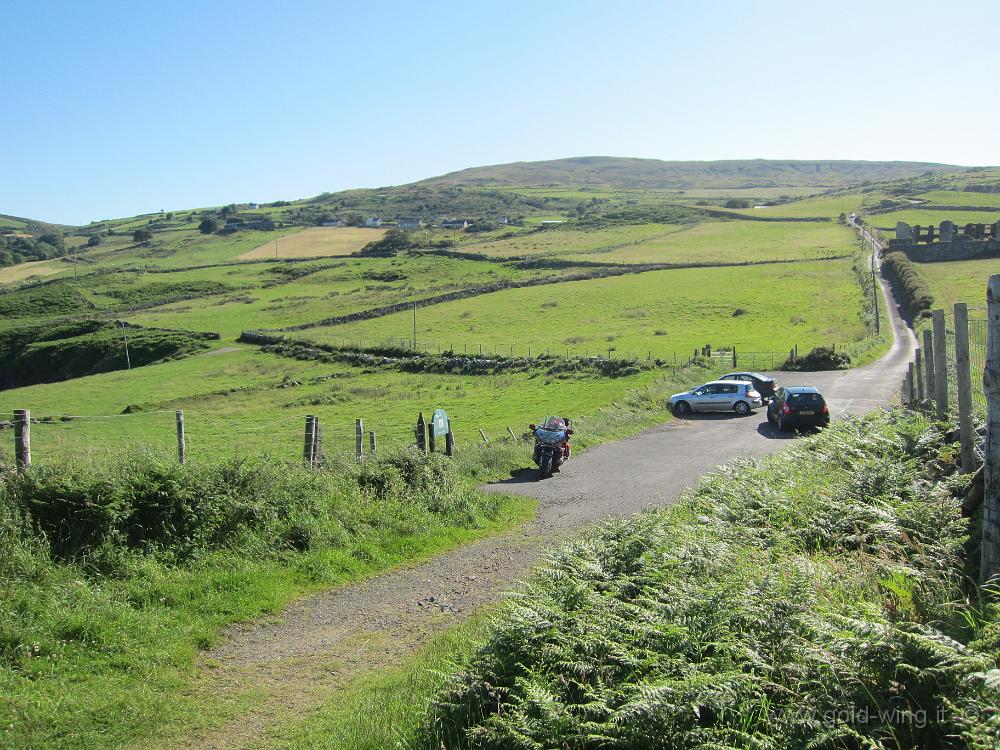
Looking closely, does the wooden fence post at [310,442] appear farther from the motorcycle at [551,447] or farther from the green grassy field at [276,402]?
the green grassy field at [276,402]

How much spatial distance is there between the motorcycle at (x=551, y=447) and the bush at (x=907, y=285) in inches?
1432

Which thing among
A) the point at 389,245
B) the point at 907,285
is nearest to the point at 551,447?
the point at 907,285

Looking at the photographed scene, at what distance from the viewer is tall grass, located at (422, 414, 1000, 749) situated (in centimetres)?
466

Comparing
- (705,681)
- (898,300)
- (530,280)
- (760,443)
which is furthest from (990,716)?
(530,280)

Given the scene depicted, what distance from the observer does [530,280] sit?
297ft

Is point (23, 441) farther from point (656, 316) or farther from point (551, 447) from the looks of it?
point (656, 316)

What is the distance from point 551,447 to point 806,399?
12174 mm

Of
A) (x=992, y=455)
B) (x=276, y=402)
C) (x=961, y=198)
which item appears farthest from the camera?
(x=961, y=198)

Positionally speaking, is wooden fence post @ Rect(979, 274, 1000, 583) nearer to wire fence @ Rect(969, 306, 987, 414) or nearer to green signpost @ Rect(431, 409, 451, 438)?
wire fence @ Rect(969, 306, 987, 414)

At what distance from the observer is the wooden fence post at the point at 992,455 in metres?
6.16

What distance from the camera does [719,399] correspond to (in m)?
32.0

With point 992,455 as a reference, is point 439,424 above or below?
below

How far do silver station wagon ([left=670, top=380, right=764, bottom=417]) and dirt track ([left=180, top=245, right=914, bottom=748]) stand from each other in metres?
12.5

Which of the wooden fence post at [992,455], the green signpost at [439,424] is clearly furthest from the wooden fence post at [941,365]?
the green signpost at [439,424]
